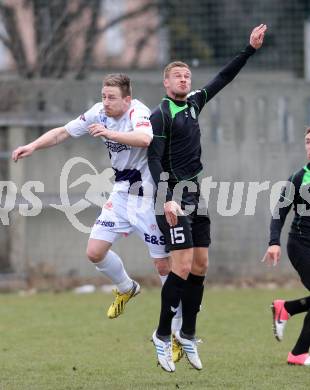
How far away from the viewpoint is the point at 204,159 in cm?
1557

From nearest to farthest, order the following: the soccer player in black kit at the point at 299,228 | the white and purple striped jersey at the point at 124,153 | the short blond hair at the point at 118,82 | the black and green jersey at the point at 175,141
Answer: the black and green jersey at the point at 175,141
the short blond hair at the point at 118,82
the white and purple striped jersey at the point at 124,153
the soccer player in black kit at the point at 299,228

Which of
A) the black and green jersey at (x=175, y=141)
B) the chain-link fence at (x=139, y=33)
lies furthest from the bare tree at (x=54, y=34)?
the black and green jersey at (x=175, y=141)

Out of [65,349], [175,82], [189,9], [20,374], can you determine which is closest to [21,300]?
[65,349]

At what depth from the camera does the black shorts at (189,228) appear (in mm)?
8344

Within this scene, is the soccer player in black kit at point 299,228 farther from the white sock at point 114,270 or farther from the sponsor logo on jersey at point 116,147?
the sponsor logo on jersey at point 116,147

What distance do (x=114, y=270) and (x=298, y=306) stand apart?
1852mm

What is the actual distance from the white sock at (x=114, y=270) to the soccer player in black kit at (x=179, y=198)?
636mm

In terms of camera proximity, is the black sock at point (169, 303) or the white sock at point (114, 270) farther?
the white sock at point (114, 270)

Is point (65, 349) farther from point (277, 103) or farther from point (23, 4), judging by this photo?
point (23, 4)

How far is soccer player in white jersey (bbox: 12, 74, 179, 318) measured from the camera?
8.49 metres

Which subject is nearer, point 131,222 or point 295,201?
point 131,222

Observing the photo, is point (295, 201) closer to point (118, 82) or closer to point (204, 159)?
point (118, 82)

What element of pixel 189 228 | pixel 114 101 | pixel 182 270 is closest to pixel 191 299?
pixel 182 270

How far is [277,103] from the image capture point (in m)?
16.0
